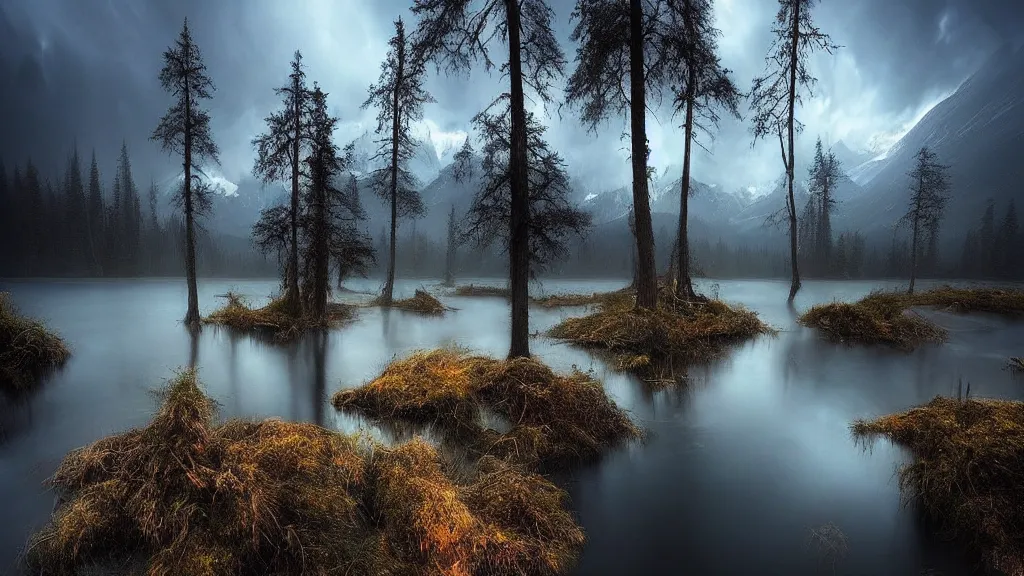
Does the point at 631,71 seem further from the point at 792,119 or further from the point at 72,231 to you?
the point at 72,231

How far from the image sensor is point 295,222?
18688 millimetres

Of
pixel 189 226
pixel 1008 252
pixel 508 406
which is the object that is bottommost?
pixel 508 406

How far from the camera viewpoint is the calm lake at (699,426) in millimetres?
3930

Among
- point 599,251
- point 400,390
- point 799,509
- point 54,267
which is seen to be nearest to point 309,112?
point 400,390

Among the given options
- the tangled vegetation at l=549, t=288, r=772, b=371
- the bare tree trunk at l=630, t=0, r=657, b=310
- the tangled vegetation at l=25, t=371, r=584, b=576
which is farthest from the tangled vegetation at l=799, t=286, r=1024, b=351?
the tangled vegetation at l=25, t=371, r=584, b=576

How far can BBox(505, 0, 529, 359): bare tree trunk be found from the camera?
8.73 metres

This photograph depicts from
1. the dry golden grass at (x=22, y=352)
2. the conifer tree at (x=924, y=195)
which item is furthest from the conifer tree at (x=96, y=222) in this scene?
the conifer tree at (x=924, y=195)

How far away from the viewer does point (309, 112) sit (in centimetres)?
2066

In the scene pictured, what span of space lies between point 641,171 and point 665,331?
515 cm

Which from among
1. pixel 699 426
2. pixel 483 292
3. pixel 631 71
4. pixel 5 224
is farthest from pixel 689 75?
pixel 5 224

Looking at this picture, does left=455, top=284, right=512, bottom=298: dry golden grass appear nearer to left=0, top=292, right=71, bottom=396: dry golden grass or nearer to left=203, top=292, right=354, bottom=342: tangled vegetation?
left=203, top=292, right=354, bottom=342: tangled vegetation

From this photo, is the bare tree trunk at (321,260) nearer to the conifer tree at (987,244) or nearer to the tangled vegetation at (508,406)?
the tangled vegetation at (508,406)

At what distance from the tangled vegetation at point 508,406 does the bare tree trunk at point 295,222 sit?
11780mm

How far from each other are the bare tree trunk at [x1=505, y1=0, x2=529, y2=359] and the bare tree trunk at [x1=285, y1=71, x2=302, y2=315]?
1239 cm
